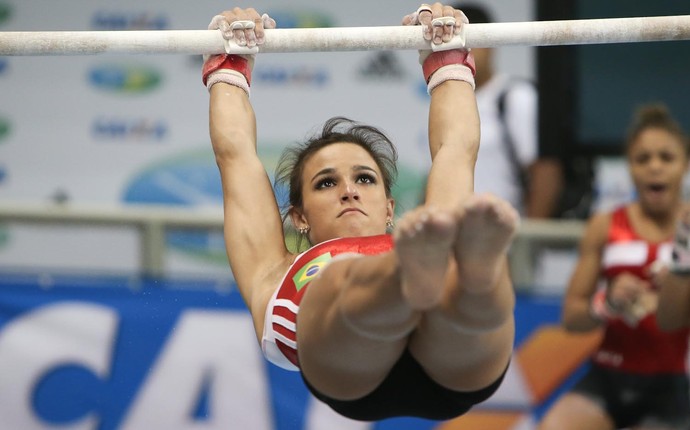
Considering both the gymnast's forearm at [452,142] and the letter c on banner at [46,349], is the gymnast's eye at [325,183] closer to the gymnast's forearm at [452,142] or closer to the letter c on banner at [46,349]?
the gymnast's forearm at [452,142]

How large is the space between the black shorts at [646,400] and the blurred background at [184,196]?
495 mm

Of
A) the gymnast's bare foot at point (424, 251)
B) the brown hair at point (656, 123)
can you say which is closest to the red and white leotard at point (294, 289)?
the gymnast's bare foot at point (424, 251)

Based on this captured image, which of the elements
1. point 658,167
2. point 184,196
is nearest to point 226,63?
point 658,167

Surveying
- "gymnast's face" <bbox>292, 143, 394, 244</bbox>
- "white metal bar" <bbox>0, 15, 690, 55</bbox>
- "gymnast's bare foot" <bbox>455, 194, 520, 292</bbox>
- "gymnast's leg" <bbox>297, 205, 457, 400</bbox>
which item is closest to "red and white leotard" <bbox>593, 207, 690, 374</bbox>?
"white metal bar" <bbox>0, 15, 690, 55</bbox>

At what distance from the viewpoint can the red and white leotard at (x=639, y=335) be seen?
5855mm

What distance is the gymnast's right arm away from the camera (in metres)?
4.29

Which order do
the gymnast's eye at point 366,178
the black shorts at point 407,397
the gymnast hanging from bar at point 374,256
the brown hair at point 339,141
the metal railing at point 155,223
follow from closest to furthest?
the gymnast hanging from bar at point 374,256 → the black shorts at point 407,397 → the gymnast's eye at point 366,178 → the brown hair at point 339,141 → the metal railing at point 155,223

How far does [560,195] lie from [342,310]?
352cm

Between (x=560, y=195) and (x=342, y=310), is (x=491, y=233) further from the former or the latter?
(x=560, y=195)

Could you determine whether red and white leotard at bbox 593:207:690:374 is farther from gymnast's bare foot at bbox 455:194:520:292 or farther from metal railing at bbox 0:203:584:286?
gymnast's bare foot at bbox 455:194:520:292

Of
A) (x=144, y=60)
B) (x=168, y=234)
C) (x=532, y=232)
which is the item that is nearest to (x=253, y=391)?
(x=168, y=234)

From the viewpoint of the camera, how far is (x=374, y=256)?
3.51 metres

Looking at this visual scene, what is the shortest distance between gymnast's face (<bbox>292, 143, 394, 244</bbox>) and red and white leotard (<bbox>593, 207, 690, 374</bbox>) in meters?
1.85

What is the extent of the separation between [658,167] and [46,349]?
3.00 meters
